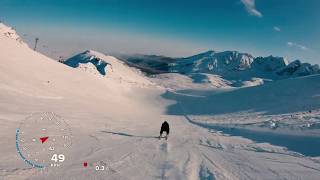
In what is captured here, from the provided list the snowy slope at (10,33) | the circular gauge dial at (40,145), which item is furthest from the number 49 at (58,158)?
the snowy slope at (10,33)

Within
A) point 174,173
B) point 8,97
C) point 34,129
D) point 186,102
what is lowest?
point 174,173

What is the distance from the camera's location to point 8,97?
32375 mm

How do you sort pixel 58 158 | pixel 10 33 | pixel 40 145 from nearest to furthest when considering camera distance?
pixel 58 158
pixel 40 145
pixel 10 33

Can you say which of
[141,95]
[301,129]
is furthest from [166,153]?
[141,95]

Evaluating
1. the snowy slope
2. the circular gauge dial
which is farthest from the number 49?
the snowy slope

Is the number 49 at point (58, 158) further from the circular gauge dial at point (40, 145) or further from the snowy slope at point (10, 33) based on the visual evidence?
the snowy slope at point (10, 33)

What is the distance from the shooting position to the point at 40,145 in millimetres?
14367

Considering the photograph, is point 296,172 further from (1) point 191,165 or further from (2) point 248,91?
(2) point 248,91

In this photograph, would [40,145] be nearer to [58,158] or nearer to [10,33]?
[58,158]

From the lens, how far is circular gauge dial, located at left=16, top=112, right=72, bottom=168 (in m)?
11.8

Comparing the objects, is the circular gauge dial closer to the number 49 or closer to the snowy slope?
the number 49

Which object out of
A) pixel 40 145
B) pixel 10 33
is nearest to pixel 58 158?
pixel 40 145

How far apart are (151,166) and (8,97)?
24.1m

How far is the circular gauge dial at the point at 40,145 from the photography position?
463 inches
